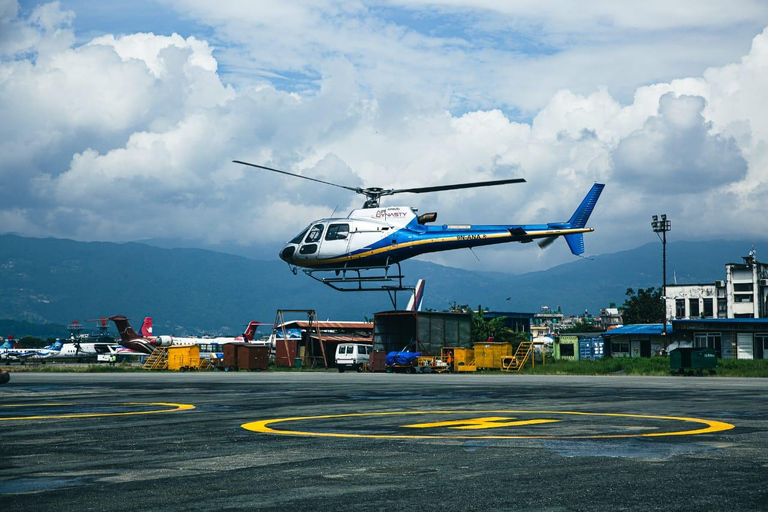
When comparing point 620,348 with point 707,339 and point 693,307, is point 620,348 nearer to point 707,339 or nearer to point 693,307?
point 707,339

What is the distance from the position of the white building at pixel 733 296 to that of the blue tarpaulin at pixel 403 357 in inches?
3835

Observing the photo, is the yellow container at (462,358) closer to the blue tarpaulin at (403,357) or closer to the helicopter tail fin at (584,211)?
the blue tarpaulin at (403,357)

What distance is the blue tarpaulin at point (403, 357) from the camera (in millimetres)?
50312

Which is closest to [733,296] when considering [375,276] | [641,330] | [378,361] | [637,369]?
[641,330]

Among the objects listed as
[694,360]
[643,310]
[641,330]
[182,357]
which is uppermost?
[643,310]

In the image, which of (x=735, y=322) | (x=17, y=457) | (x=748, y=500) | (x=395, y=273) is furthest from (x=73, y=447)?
(x=735, y=322)

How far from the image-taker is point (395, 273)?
4400 cm

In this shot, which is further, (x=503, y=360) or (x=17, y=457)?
(x=503, y=360)

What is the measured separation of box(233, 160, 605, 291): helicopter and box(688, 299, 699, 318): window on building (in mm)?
118968

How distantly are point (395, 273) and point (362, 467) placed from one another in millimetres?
35176

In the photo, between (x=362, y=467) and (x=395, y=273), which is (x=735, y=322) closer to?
(x=395, y=273)

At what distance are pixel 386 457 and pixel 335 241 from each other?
33.8 metres

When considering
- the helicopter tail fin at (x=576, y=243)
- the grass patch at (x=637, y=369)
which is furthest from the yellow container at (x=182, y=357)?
the helicopter tail fin at (x=576, y=243)

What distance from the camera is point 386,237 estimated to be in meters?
42.4
